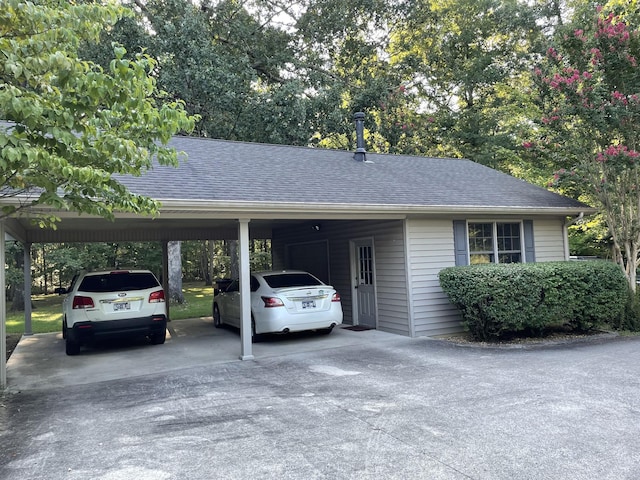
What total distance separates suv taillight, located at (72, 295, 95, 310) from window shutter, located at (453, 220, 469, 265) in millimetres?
7182

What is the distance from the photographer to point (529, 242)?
35.5ft

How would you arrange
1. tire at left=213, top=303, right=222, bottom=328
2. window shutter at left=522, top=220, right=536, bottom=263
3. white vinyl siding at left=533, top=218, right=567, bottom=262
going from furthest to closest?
tire at left=213, top=303, right=222, bottom=328 → white vinyl siding at left=533, top=218, right=567, bottom=262 → window shutter at left=522, top=220, right=536, bottom=263

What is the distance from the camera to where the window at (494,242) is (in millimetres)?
10258

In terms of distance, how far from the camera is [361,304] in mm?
11055

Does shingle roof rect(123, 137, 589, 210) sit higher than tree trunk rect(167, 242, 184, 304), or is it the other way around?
shingle roof rect(123, 137, 589, 210)

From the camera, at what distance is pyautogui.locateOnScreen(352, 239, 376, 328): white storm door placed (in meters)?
10.6

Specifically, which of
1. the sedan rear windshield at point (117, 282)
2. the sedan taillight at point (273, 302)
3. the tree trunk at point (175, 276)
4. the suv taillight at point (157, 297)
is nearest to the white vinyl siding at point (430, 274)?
the sedan taillight at point (273, 302)

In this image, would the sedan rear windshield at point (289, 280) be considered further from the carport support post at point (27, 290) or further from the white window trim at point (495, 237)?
the carport support post at point (27, 290)

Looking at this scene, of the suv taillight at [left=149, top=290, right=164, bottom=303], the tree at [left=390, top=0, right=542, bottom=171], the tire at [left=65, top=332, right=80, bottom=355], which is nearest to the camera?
the tire at [left=65, top=332, right=80, bottom=355]

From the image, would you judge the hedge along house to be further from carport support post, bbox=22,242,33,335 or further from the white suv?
the white suv

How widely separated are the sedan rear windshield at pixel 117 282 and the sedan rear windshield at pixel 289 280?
217cm

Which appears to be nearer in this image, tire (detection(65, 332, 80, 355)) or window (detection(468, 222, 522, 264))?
tire (detection(65, 332, 80, 355))

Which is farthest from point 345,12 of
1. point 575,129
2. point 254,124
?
point 575,129

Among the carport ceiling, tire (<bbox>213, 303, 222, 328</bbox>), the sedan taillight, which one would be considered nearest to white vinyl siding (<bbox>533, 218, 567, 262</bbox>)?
the carport ceiling
